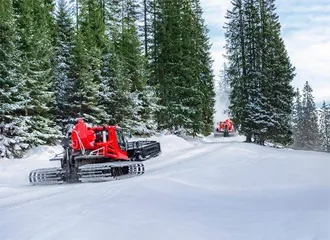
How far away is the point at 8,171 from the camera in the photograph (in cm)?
1617

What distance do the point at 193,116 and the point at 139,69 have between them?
6.63 meters

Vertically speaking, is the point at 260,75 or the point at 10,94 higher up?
the point at 260,75

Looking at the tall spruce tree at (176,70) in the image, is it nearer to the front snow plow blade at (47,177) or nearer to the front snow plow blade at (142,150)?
the front snow plow blade at (142,150)

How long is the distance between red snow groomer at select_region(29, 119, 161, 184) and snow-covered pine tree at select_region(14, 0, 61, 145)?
17.8ft

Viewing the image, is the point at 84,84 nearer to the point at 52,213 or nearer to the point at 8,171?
the point at 8,171

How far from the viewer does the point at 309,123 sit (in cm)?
7244

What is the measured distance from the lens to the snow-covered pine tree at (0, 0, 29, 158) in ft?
61.6

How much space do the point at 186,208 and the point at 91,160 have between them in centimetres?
783

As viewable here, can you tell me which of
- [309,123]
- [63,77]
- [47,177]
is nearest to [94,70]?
[63,77]

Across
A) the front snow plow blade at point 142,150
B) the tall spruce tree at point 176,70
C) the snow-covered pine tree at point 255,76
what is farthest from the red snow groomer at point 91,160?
the snow-covered pine tree at point 255,76

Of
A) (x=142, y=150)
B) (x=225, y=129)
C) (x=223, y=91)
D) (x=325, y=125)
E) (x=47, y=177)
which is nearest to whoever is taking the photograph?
(x=47, y=177)

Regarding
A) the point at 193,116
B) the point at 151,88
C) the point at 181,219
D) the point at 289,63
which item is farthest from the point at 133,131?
the point at 181,219

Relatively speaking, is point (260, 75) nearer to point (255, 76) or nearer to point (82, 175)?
point (255, 76)

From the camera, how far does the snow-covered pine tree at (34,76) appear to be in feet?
66.3
